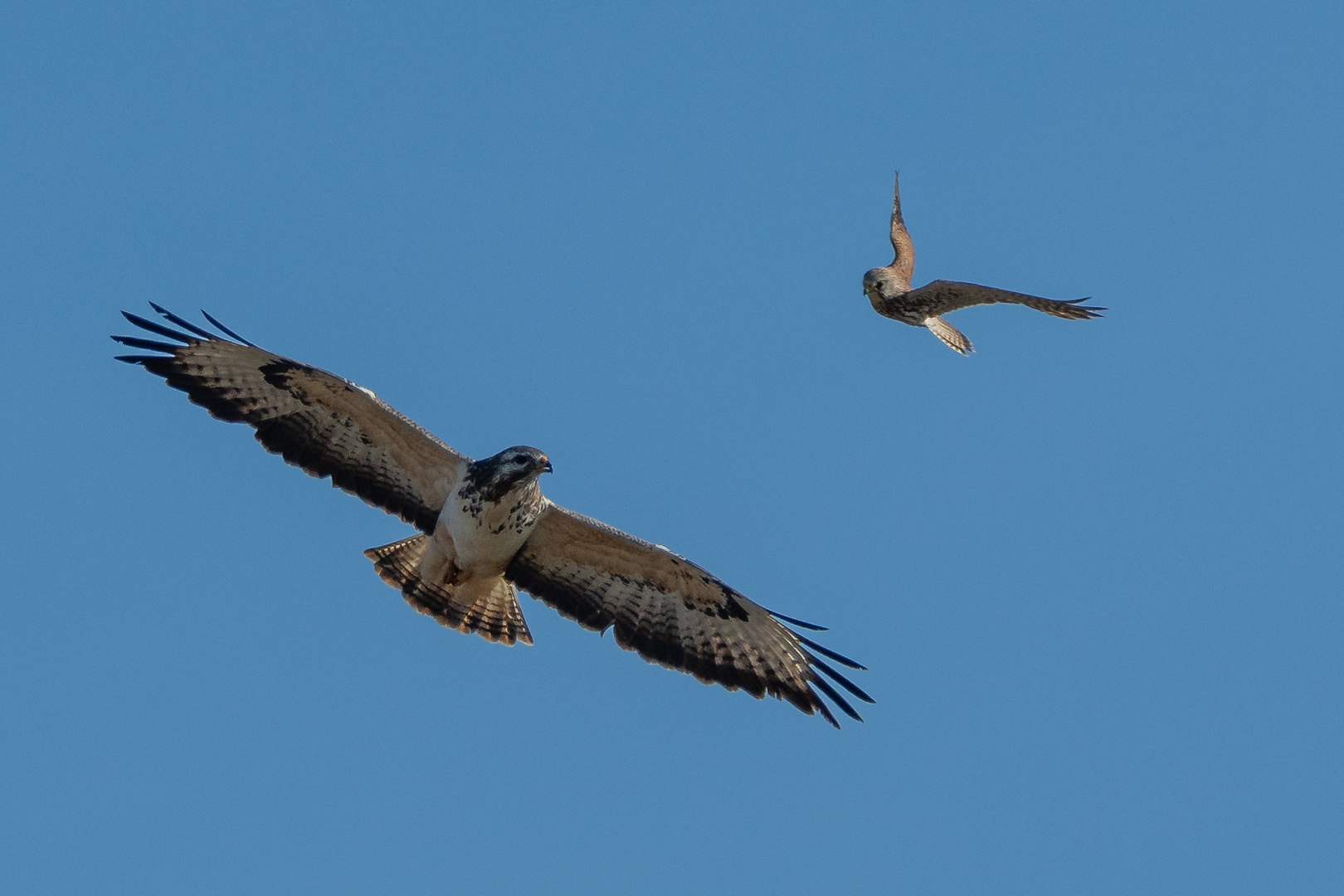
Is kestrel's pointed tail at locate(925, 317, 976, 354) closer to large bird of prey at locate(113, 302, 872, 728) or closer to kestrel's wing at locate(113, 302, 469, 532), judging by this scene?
large bird of prey at locate(113, 302, 872, 728)

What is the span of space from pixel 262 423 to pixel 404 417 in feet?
3.97

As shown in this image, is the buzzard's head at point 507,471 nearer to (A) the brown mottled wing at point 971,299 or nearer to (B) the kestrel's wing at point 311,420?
(B) the kestrel's wing at point 311,420

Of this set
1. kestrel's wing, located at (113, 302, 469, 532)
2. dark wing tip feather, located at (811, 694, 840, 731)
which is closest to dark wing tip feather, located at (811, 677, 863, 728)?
dark wing tip feather, located at (811, 694, 840, 731)

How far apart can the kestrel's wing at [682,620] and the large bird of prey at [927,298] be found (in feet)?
11.1

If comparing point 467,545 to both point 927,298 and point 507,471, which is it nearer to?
point 507,471

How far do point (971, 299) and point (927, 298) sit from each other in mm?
409

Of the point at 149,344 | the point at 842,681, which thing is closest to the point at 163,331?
the point at 149,344

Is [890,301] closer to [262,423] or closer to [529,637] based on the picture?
[529,637]

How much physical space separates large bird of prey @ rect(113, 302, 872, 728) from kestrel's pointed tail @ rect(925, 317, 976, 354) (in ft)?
12.2

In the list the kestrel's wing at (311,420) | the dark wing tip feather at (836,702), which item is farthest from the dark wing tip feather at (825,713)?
the kestrel's wing at (311,420)

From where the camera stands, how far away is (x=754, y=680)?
1319 centimetres

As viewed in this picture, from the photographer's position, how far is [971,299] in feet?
47.5

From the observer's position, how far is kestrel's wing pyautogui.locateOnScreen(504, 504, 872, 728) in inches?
516

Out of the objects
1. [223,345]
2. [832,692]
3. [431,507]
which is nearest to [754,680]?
[832,692]
